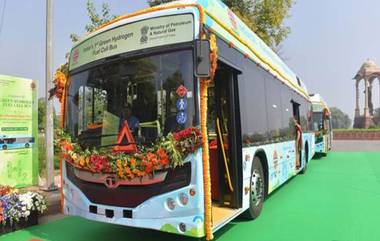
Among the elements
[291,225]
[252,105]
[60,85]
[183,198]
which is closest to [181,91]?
[183,198]

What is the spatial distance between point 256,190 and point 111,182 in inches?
114

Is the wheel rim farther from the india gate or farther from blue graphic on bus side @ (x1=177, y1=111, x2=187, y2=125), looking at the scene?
the india gate

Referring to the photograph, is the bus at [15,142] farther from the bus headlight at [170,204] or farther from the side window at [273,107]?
the bus headlight at [170,204]

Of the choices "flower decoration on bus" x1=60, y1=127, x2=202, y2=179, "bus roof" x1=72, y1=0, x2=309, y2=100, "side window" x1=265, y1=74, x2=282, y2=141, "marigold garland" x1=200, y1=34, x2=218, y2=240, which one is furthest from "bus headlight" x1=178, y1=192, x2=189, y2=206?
"side window" x1=265, y1=74, x2=282, y2=141

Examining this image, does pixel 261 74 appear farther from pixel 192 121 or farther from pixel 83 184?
pixel 83 184

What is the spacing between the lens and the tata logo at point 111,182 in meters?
4.95

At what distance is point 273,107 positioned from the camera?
853cm

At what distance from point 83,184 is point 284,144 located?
557 centimetres

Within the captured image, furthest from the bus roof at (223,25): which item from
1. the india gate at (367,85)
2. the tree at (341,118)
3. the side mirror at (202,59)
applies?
the tree at (341,118)

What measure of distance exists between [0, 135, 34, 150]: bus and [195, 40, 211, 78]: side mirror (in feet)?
20.5

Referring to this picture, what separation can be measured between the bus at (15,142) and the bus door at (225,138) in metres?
5.29

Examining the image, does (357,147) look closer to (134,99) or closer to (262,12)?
(262,12)

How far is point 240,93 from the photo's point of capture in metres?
6.17

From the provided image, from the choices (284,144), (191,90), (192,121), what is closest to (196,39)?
(191,90)
